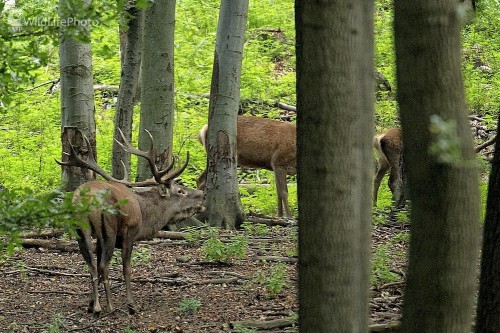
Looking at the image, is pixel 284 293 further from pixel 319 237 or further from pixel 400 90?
pixel 400 90

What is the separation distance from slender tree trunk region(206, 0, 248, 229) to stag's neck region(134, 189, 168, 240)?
8.26 feet

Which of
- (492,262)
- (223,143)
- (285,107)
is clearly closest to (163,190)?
(223,143)

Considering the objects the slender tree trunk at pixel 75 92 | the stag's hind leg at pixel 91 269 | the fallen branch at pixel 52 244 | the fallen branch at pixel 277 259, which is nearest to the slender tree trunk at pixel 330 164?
the stag's hind leg at pixel 91 269

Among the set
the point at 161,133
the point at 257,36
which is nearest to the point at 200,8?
the point at 257,36

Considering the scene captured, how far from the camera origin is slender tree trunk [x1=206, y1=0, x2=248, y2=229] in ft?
38.3

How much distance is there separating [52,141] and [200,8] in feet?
23.0

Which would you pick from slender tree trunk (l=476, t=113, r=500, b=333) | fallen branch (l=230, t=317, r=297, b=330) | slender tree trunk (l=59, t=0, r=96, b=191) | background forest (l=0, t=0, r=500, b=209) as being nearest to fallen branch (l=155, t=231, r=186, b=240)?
slender tree trunk (l=59, t=0, r=96, b=191)

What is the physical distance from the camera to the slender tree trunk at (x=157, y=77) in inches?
456

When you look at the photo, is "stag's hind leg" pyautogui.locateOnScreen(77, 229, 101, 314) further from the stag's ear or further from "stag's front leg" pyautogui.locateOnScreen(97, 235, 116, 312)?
the stag's ear

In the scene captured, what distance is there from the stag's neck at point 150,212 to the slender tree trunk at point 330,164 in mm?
5172

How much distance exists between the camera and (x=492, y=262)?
3.17 metres

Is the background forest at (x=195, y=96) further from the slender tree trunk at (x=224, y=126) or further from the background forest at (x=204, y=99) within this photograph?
the slender tree trunk at (x=224, y=126)

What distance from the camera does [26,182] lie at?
614 inches

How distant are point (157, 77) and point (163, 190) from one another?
8.78 feet
